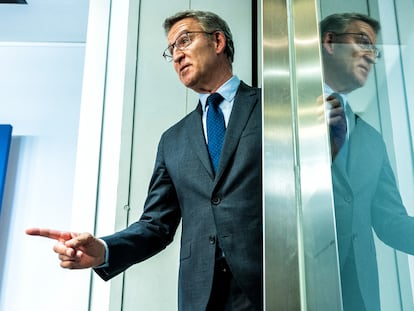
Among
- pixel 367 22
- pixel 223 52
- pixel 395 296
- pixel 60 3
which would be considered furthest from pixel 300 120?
pixel 60 3

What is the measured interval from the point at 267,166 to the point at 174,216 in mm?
383

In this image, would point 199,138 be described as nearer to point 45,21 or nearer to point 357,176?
point 357,176

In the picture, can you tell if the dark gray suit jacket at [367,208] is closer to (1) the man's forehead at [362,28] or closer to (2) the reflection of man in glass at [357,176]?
(2) the reflection of man in glass at [357,176]

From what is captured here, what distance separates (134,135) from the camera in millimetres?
1596

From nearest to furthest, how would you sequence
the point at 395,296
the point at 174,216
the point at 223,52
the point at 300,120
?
the point at 395,296, the point at 300,120, the point at 174,216, the point at 223,52

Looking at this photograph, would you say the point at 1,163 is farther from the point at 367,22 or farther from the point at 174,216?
the point at 367,22

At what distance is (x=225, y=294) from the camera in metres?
0.86

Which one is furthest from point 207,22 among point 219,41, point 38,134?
point 38,134

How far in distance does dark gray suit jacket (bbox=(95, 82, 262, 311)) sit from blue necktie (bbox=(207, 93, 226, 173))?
0.02m

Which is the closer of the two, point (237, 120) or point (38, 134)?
point (237, 120)

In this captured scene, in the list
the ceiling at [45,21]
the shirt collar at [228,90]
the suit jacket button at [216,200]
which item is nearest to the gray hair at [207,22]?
the shirt collar at [228,90]

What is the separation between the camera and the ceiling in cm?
231

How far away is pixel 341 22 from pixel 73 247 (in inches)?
22.9

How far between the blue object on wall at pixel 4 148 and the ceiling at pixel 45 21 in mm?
540
